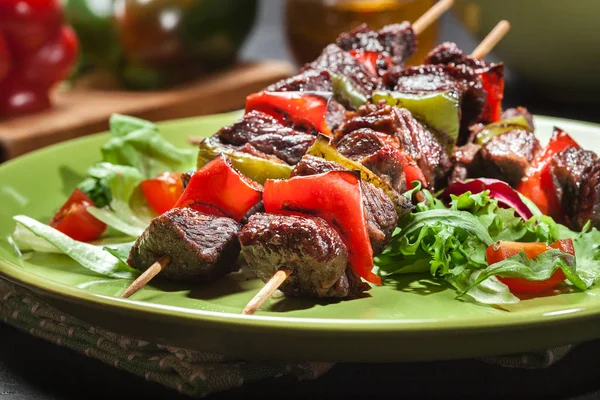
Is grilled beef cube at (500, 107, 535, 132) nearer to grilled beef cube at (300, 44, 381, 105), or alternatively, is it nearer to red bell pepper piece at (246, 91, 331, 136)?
grilled beef cube at (300, 44, 381, 105)

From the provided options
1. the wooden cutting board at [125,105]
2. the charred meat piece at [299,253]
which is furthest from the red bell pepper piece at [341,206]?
the wooden cutting board at [125,105]

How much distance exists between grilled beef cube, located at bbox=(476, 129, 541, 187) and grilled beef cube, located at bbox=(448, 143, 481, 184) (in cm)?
4

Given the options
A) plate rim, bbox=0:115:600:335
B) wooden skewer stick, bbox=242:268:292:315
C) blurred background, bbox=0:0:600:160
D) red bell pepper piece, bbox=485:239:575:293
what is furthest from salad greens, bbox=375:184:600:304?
blurred background, bbox=0:0:600:160

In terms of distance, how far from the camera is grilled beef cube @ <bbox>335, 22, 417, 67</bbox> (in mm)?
4883

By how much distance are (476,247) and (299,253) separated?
849 millimetres

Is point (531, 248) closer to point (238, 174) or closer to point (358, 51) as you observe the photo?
point (238, 174)

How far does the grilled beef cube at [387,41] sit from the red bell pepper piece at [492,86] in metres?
0.62

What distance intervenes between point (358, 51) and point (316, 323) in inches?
90.6

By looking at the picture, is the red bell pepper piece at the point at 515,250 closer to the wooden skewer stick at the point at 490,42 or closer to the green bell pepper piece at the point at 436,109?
the green bell pepper piece at the point at 436,109

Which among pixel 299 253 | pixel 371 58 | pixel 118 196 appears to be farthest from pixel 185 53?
pixel 299 253

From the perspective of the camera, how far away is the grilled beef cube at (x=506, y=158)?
13.8 feet

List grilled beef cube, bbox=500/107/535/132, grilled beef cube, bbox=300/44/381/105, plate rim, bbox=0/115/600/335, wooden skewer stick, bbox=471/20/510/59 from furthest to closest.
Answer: wooden skewer stick, bbox=471/20/510/59
grilled beef cube, bbox=500/107/535/132
grilled beef cube, bbox=300/44/381/105
plate rim, bbox=0/115/600/335

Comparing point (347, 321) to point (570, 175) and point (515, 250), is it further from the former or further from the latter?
point (570, 175)

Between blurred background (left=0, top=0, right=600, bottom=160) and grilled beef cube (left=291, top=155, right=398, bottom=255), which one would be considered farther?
blurred background (left=0, top=0, right=600, bottom=160)
